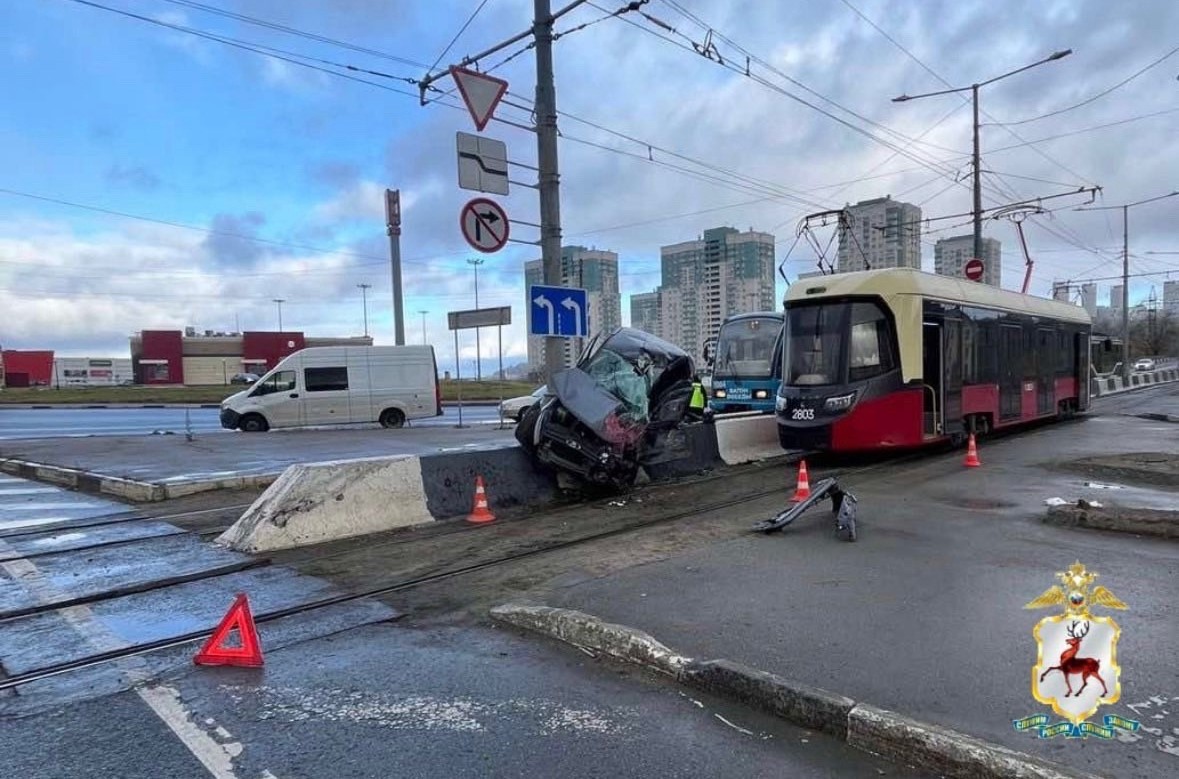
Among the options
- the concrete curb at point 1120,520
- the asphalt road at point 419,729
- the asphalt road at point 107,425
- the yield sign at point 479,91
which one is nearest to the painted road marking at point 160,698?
the asphalt road at point 419,729

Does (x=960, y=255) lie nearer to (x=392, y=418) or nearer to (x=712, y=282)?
(x=712, y=282)

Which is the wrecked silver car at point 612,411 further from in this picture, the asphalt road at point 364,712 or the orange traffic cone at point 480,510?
the asphalt road at point 364,712

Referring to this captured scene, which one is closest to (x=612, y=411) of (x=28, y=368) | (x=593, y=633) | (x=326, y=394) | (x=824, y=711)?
(x=593, y=633)

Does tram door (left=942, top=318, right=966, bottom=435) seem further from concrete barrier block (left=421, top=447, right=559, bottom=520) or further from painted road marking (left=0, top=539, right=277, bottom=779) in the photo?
painted road marking (left=0, top=539, right=277, bottom=779)

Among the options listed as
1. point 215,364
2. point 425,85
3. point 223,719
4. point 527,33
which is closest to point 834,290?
point 527,33

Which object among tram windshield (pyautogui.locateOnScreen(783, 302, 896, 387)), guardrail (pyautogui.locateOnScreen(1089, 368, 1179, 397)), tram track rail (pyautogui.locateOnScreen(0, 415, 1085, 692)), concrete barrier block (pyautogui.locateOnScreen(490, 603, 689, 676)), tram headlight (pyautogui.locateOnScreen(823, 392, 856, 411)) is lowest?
guardrail (pyautogui.locateOnScreen(1089, 368, 1179, 397))

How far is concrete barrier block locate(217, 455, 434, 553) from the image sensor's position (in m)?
7.69

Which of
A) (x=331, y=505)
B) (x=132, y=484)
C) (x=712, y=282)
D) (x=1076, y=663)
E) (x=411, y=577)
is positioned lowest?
(x=411, y=577)

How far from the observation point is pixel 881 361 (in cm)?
1255

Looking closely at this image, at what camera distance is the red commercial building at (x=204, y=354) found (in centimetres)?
8488

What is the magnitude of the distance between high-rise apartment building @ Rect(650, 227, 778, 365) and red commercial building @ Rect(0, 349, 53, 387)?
78.6m

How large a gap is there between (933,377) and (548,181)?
7.71m

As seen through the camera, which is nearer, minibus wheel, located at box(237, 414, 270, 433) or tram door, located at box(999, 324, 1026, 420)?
tram door, located at box(999, 324, 1026, 420)

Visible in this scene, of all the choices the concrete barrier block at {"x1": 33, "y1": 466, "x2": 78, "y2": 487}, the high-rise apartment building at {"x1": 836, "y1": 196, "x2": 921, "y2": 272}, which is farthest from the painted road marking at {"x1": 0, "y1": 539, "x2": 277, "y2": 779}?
the high-rise apartment building at {"x1": 836, "y1": 196, "x2": 921, "y2": 272}
